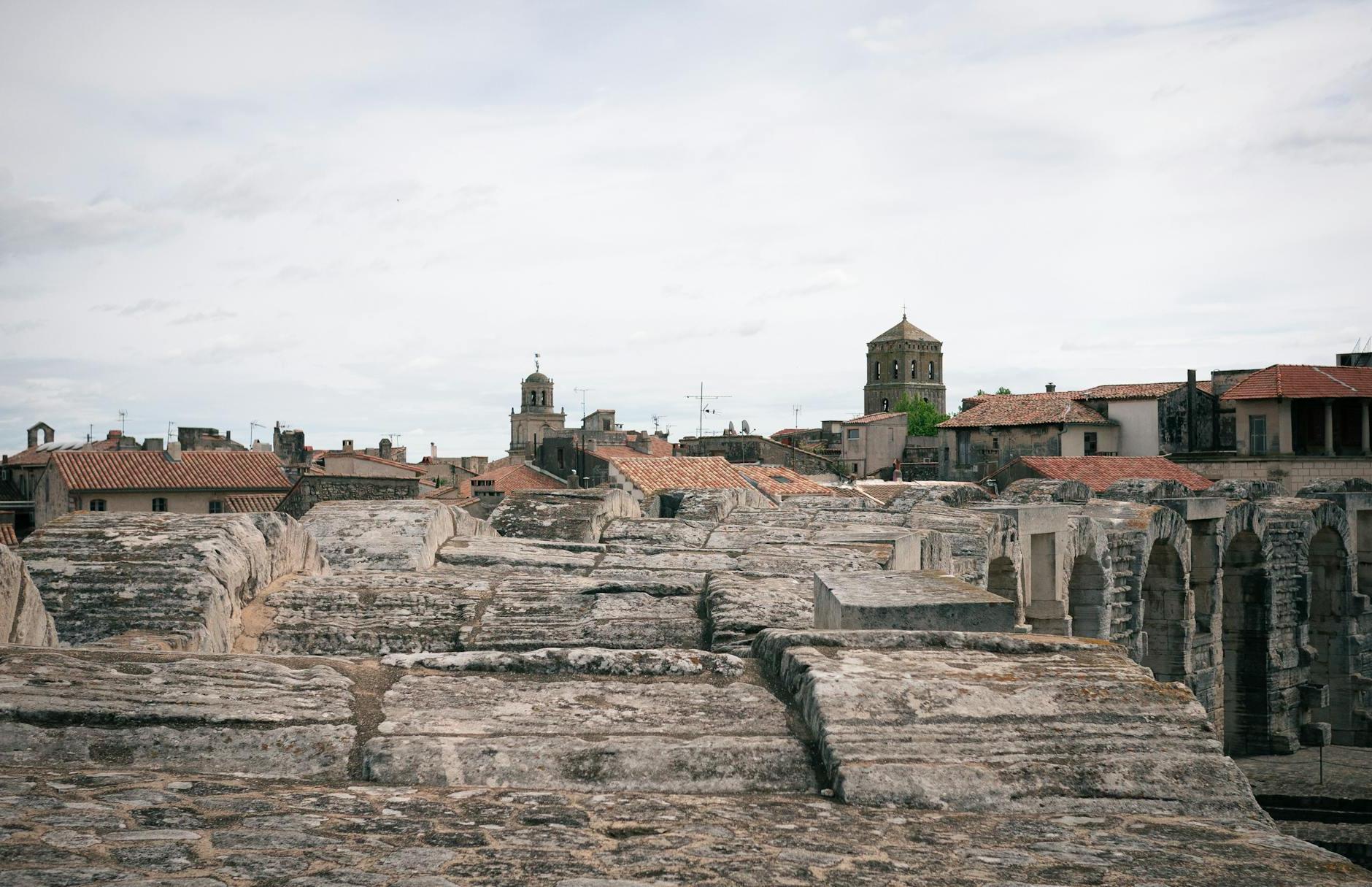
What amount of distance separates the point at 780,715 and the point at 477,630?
1.96 m

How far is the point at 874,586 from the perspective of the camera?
14.0 ft

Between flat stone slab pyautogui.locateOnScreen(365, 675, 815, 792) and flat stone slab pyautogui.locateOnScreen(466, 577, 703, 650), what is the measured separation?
127cm

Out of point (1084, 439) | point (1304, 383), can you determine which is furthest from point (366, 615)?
point (1084, 439)

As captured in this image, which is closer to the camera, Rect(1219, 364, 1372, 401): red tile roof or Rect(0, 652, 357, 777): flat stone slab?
Rect(0, 652, 357, 777): flat stone slab

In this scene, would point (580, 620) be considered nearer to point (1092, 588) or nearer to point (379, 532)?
point (379, 532)

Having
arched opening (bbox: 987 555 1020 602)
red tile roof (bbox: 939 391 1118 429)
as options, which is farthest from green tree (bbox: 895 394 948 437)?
arched opening (bbox: 987 555 1020 602)

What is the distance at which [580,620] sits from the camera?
4.95 meters

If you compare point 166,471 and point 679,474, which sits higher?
point 166,471

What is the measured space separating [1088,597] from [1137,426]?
30.3 metres

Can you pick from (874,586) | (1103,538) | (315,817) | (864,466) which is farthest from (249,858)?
(864,466)

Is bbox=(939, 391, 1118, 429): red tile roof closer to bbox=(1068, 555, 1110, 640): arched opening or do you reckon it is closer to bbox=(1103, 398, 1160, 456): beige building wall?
bbox=(1103, 398, 1160, 456): beige building wall

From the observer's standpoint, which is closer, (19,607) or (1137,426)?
(19,607)

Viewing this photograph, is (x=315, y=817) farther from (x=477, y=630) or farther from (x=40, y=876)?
(x=477, y=630)

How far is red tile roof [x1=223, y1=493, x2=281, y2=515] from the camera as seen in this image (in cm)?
3304
